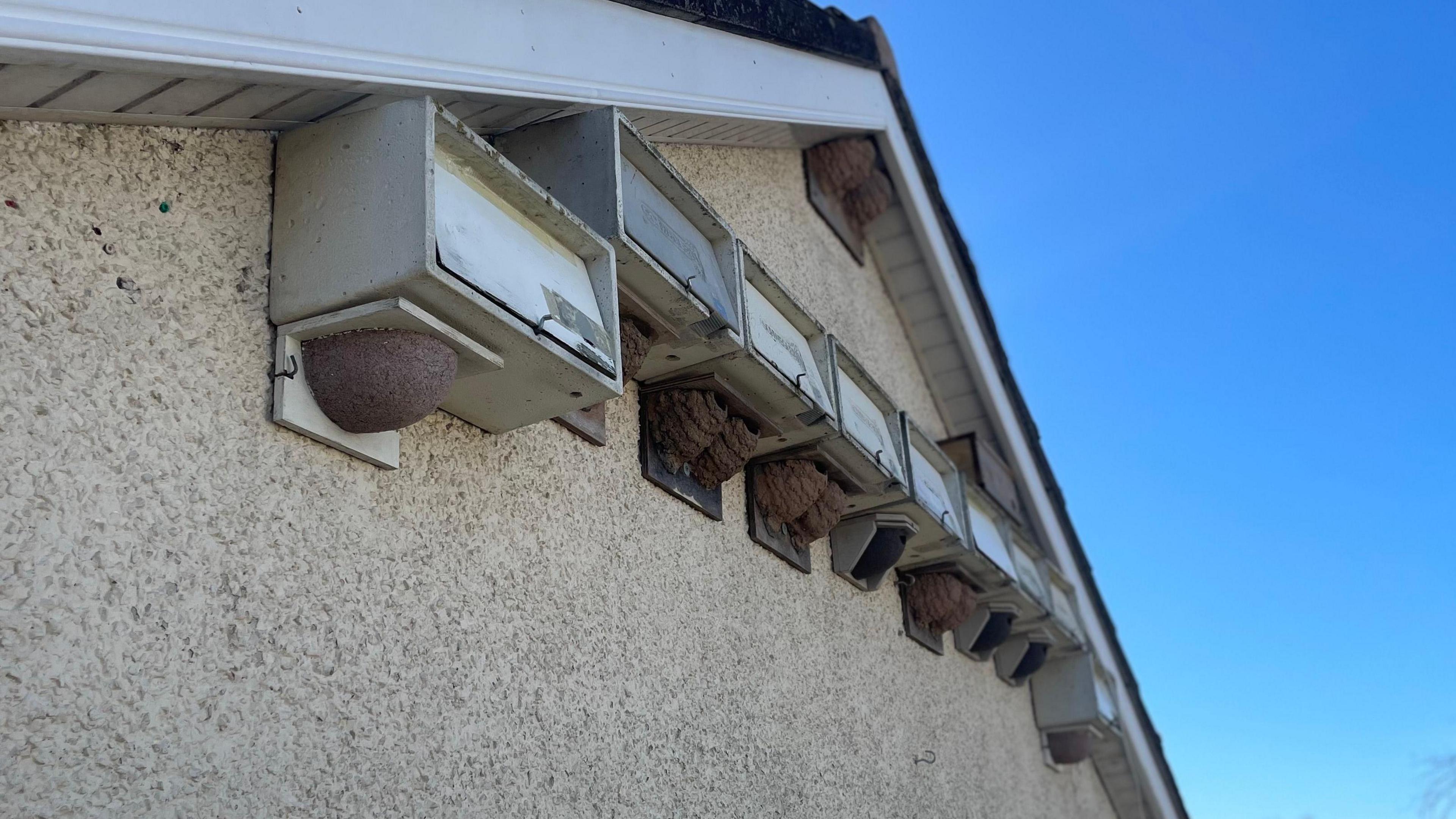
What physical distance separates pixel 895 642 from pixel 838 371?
1641mm

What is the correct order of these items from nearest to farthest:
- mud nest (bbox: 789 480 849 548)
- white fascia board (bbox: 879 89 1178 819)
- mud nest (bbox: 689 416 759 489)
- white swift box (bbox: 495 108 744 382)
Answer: white swift box (bbox: 495 108 744 382), mud nest (bbox: 689 416 759 489), mud nest (bbox: 789 480 849 548), white fascia board (bbox: 879 89 1178 819)

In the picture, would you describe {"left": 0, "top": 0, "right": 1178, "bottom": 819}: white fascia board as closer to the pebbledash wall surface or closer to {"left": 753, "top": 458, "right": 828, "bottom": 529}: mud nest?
the pebbledash wall surface

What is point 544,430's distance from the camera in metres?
3.38

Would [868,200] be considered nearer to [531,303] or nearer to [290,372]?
[531,303]

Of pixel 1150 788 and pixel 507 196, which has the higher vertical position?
pixel 507 196

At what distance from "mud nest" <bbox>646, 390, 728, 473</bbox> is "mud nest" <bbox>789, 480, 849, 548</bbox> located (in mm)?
779

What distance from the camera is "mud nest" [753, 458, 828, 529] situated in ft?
14.9

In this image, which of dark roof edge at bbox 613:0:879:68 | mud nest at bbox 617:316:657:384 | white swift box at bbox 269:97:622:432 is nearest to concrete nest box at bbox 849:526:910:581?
mud nest at bbox 617:316:657:384

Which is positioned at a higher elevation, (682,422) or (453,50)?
(453,50)

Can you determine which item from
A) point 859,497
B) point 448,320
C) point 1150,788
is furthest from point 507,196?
point 1150,788

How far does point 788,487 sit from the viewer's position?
4.54 m

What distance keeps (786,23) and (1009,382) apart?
405 centimetres

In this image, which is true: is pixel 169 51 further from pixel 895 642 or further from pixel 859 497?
pixel 895 642

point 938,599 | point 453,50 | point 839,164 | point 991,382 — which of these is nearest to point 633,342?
point 453,50
